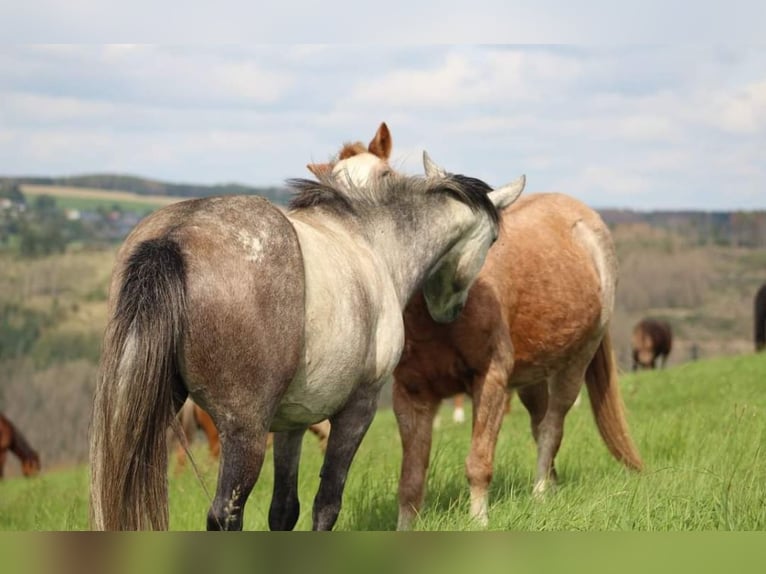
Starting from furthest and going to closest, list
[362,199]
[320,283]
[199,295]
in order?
[362,199] → [320,283] → [199,295]

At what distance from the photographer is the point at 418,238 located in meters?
5.47

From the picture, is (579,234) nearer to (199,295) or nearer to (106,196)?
(199,295)

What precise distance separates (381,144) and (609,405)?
3.32 meters

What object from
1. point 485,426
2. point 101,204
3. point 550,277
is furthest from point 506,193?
point 101,204

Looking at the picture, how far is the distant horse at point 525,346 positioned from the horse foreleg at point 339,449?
0.83 meters

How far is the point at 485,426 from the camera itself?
19.9 ft

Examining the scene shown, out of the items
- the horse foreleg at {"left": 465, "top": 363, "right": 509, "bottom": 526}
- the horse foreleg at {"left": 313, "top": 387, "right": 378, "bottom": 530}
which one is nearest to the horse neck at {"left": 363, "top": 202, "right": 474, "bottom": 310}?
the horse foreleg at {"left": 313, "top": 387, "right": 378, "bottom": 530}

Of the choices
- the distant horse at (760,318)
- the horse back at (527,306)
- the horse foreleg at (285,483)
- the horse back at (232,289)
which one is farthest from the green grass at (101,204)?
the horse back at (232,289)

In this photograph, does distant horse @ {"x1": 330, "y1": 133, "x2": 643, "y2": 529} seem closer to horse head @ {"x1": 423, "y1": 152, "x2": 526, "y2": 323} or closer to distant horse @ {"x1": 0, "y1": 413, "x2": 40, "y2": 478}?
horse head @ {"x1": 423, "y1": 152, "x2": 526, "y2": 323}

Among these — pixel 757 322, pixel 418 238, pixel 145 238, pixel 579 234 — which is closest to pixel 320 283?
pixel 145 238

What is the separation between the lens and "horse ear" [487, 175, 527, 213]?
19.8 feet

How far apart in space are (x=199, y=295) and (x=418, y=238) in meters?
1.90

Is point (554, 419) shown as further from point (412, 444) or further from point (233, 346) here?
point (233, 346)

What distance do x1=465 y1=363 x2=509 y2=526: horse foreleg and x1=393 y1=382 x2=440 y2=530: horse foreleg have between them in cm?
28
